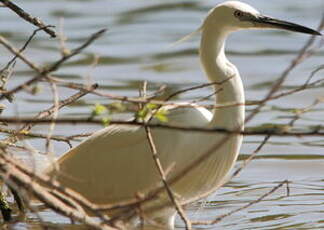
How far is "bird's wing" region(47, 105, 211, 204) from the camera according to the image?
530cm

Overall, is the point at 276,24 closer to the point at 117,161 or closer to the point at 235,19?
the point at 235,19

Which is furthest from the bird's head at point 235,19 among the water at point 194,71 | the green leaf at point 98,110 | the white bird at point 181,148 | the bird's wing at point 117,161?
the green leaf at point 98,110

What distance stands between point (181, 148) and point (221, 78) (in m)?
0.41

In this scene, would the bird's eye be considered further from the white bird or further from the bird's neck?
the bird's neck

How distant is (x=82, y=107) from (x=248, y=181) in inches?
103

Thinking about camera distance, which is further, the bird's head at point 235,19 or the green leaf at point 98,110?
the bird's head at point 235,19

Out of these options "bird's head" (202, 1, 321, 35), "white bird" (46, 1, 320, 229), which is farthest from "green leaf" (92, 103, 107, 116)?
"bird's head" (202, 1, 321, 35)

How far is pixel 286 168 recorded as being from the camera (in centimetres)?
738

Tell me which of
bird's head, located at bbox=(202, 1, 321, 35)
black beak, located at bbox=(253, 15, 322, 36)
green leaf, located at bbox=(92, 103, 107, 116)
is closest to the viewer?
green leaf, located at bbox=(92, 103, 107, 116)

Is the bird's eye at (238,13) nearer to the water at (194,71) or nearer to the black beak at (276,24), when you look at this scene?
the black beak at (276,24)

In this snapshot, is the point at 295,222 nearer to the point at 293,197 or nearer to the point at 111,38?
the point at 293,197

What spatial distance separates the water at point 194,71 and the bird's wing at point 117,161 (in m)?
0.44

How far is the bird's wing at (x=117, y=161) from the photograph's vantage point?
5.30m

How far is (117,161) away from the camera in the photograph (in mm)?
5387
